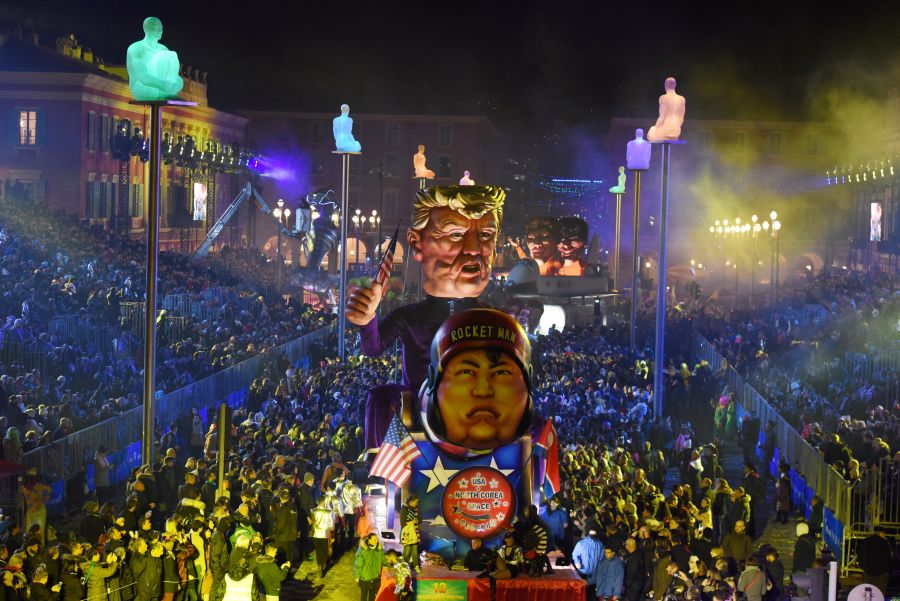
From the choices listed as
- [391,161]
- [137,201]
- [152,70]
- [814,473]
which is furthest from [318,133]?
[152,70]

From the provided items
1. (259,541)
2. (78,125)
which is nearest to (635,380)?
(259,541)

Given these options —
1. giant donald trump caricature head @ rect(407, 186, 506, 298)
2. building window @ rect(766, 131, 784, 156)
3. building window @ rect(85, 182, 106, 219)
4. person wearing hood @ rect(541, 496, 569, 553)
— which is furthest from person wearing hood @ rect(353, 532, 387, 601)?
building window @ rect(766, 131, 784, 156)

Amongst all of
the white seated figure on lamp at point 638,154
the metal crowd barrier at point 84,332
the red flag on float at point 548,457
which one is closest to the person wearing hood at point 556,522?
the red flag on float at point 548,457

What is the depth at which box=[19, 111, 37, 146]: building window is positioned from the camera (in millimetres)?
51219

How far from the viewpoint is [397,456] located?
631 inches

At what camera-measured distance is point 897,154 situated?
55.4 metres

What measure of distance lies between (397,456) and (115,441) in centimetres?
709

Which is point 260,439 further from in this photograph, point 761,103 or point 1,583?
point 761,103

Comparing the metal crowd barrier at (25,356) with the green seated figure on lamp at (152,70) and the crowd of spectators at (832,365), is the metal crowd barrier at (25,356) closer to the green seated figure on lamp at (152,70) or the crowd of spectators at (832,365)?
the green seated figure on lamp at (152,70)

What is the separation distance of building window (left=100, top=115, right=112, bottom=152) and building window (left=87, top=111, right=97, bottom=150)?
0.82 meters

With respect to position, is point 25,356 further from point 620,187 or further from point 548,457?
point 620,187

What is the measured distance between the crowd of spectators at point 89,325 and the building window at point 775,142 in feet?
173

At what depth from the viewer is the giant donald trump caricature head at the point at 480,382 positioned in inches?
610

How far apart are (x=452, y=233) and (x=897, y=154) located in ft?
135
